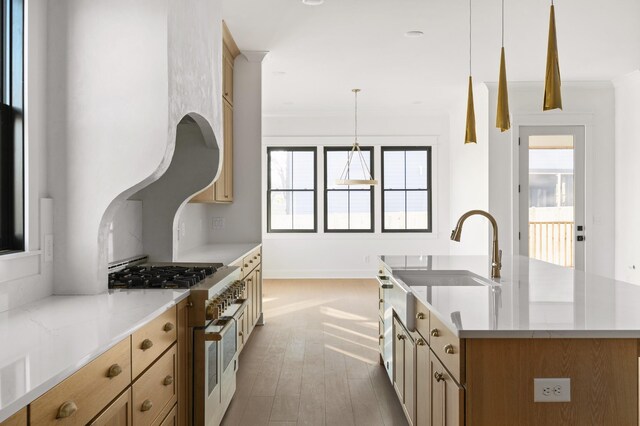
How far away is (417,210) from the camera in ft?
30.0

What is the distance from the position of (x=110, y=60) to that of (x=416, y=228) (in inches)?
291

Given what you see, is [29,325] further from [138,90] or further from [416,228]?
[416,228]

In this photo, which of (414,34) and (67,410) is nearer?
(67,410)

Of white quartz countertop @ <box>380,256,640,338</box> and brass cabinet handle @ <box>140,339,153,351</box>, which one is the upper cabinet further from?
brass cabinet handle @ <box>140,339,153,351</box>

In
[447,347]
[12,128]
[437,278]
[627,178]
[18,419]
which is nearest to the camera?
[18,419]

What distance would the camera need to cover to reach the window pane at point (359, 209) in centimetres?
909

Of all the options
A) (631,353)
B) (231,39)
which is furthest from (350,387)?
(231,39)

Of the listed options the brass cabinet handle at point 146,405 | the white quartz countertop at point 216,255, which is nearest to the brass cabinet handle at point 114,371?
the brass cabinet handle at point 146,405

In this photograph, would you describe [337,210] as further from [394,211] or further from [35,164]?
[35,164]

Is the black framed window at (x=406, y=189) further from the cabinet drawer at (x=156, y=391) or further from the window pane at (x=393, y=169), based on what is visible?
the cabinet drawer at (x=156, y=391)

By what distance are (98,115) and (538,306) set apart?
198 cm

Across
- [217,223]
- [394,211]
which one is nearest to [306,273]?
[394,211]

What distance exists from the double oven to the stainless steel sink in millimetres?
983

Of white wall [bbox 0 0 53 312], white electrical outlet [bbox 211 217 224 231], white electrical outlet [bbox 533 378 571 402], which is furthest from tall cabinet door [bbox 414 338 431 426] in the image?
white electrical outlet [bbox 211 217 224 231]
